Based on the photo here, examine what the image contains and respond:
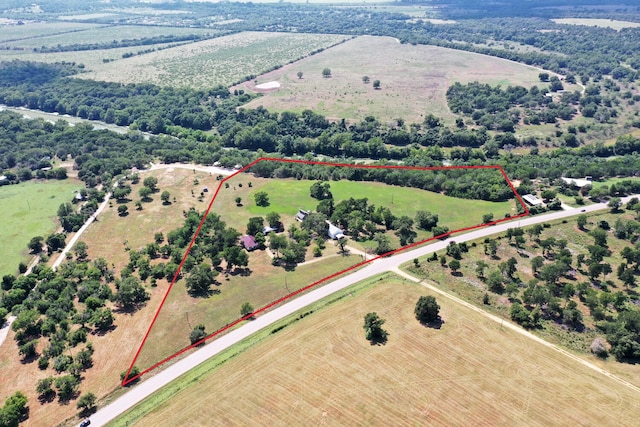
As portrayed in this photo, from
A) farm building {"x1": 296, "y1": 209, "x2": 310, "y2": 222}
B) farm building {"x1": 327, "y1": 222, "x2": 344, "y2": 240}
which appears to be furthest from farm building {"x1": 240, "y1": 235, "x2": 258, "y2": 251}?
farm building {"x1": 327, "y1": 222, "x2": 344, "y2": 240}

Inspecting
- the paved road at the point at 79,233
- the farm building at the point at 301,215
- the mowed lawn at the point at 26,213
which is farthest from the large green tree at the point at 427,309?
the mowed lawn at the point at 26,213

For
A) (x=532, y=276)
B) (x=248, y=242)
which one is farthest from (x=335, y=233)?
(x=532, y=276)

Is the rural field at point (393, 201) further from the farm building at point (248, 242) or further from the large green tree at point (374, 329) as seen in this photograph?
the large green tree at point (374, 329)

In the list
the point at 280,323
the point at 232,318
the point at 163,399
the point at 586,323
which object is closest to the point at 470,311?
the point at 586,323

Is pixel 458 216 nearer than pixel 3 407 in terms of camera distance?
No

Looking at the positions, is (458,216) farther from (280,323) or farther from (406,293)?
(280,323)

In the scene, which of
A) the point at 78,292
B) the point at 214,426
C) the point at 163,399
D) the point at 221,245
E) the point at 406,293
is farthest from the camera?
the point at 221,245

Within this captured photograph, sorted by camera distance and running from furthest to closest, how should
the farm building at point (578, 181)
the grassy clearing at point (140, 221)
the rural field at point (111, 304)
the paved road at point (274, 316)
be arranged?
the farm building at point (578, 181)
the grassy clearing at point (140, 221)
the rural field at point (111, 304)
the paved road at point (274, 316)

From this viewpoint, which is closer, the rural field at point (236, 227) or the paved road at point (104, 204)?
the rural field at point (236, 227)
